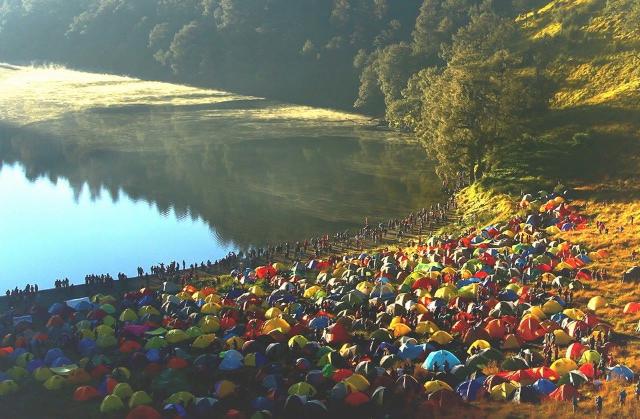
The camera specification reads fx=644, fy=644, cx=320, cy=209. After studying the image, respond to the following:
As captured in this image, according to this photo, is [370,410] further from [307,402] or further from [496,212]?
[496,212]

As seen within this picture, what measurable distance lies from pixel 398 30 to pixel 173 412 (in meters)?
110

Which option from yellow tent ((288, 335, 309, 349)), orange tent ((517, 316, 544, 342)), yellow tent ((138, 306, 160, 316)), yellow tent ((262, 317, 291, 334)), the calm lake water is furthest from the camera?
the calm lake water

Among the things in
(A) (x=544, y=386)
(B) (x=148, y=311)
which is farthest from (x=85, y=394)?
(A) (x=544, y=386)

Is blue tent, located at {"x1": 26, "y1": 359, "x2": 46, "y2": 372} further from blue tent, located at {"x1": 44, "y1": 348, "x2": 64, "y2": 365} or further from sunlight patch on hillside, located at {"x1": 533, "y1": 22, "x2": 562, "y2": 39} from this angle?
sunlight patch on hillside, located at {"x1": 533, "y1": 22, "x2": 562, "y2": 39}

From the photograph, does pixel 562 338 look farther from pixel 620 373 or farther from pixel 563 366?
pixel 620 373

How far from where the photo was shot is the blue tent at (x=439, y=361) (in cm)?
2747

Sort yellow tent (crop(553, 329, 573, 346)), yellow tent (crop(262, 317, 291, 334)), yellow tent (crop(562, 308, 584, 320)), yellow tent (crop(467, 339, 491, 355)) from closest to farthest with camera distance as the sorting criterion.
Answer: yellow tent (crop(467, 339, 491, 355)) < yellow tent (crop(553, 329, 573, 346)) < yellow tent (crop(562, 308, 584, 320)) < yellow tent (crop(262, 317, 291, 334))

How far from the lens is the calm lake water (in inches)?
2190

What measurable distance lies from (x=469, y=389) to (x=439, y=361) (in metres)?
2.66

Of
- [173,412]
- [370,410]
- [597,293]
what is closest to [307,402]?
[370,410]

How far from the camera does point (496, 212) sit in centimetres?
5378

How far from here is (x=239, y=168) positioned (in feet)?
260

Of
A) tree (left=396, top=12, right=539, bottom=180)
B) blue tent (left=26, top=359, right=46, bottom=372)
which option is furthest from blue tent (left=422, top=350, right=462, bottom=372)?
tree (left=396, top=12, right=539, bottom=180)

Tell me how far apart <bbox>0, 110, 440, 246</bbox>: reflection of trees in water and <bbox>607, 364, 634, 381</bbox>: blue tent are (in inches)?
1288
